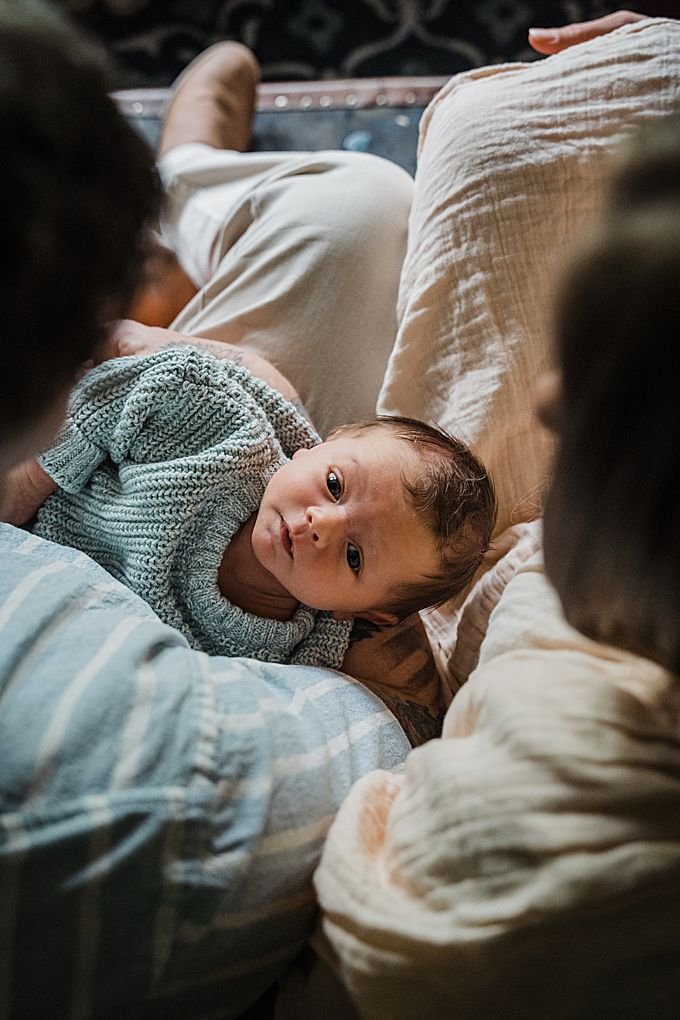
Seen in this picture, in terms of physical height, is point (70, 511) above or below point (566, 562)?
below

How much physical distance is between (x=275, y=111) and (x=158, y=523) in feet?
3.50

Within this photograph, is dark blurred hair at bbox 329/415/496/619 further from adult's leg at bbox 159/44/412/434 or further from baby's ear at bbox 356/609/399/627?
adult's leg at bbox 159/44/412/434

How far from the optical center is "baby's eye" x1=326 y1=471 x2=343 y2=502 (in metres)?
0.95

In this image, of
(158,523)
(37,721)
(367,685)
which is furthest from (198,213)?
(37,721)

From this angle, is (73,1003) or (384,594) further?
(384,594)

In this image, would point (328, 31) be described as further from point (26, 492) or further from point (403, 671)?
point (403, 671)

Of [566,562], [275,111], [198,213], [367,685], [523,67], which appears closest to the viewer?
[566,562]

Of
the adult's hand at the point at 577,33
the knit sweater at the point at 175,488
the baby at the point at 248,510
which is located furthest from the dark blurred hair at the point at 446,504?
the adult's hand at the point at 577,33

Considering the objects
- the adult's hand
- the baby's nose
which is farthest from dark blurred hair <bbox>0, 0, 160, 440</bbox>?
the adult's hand

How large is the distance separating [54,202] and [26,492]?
0.60 metres

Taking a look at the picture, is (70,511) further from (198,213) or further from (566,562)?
(566,562)

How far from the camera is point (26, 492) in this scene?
0.99 meters

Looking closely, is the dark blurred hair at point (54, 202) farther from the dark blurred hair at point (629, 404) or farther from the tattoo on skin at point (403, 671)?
the tattoo on skin at point (403, 671)

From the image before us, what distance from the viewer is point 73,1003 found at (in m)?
0.58
